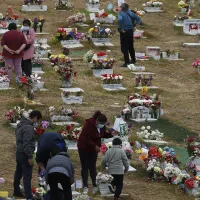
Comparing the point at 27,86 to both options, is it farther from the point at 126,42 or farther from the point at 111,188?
the point at 111,188

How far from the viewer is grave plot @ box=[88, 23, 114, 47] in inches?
1318

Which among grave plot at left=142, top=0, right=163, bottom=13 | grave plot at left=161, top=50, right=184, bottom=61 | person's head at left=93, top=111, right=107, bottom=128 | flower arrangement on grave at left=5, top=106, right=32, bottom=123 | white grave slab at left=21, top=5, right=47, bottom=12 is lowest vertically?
grave plot at left=161, top=50, right=184, bottom=61

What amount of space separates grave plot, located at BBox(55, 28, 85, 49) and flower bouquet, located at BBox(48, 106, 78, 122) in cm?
999

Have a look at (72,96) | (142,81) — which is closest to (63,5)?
(142,81)

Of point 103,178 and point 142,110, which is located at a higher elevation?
point 103,178

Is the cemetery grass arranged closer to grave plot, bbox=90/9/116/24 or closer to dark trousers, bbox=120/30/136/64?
dark trousers, bbox=120/30/136/64

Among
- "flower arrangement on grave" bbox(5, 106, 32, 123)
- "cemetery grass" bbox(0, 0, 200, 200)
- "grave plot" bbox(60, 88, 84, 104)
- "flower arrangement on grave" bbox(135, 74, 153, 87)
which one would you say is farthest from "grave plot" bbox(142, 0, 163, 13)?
"flower arrangement on grave" bbox(5, 106, 32, 123)

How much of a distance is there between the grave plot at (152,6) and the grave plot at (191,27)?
3730 mm

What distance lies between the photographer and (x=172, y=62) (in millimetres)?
32188

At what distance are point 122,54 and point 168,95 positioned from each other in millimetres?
5604

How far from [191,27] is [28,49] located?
497 inches

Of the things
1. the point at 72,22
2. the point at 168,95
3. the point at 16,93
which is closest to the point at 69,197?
the point at 16,93

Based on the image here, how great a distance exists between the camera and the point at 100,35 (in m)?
33.6

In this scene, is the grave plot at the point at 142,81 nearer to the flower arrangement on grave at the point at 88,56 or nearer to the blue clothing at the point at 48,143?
the flower arrangement on grave at the point at 88,56
